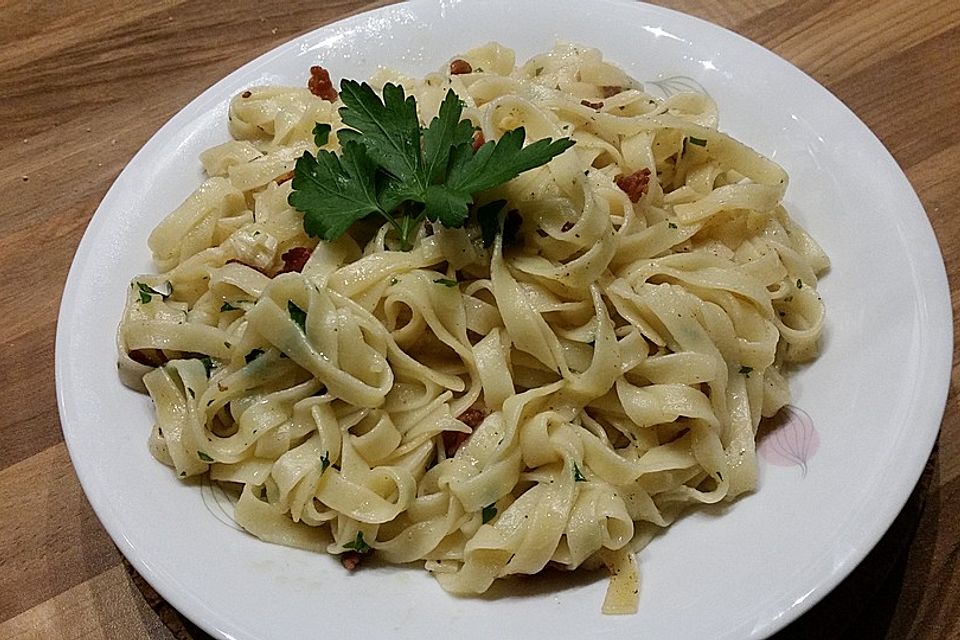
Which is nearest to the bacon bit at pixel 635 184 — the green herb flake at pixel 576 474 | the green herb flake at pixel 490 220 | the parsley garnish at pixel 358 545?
the green herb flake at pixel 490 220

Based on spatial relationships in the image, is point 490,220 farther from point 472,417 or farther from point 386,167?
point 472,417

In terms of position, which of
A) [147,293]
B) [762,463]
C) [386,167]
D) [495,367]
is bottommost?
[762,463]

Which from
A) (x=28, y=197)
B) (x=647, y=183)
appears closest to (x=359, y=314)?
(x=647, y=183)

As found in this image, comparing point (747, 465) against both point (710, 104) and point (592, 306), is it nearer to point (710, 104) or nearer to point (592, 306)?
point (592, 306)

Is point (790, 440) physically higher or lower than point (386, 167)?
lower

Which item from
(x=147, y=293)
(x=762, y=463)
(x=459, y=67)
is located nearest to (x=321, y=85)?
(x=459, y=67)
